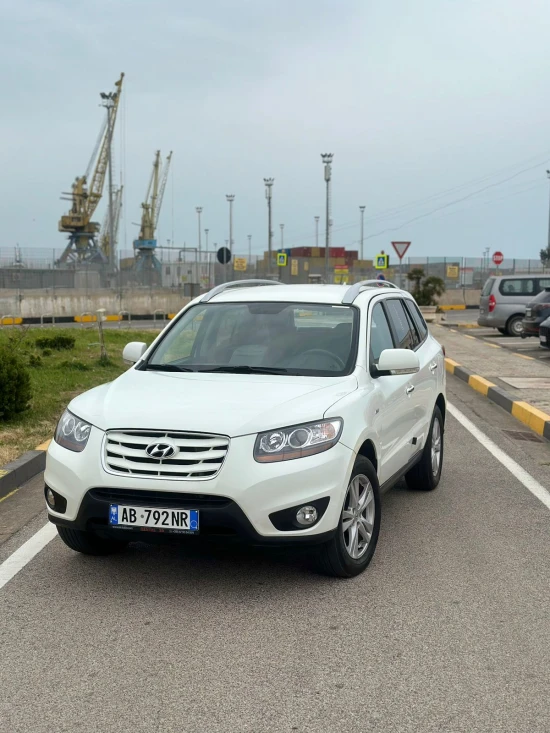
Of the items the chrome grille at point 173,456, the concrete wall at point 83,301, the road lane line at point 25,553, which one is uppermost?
the chrome grille at point 173,456

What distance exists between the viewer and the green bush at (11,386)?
916cm

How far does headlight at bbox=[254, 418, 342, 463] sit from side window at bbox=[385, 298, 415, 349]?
204cm

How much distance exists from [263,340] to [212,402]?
3.75 ft

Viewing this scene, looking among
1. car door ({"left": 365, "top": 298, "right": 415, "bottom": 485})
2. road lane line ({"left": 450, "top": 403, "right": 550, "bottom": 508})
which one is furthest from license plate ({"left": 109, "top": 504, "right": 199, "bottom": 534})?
road lane line ({"left": 450, "top": 403, "right": 550, "bottom": 508})

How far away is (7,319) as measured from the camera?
37.4 metres

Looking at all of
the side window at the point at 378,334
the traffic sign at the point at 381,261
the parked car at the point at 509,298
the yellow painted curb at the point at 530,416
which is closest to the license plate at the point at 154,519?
the side window at the point at 378,334

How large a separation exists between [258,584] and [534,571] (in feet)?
5.23

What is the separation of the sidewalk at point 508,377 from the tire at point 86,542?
5981mm

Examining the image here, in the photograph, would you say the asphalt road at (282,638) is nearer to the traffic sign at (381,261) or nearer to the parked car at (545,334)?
the parked car at (545,334)

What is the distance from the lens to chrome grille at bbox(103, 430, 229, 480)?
4422 mm

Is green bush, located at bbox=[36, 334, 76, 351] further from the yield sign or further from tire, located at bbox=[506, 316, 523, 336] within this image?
the yield sign

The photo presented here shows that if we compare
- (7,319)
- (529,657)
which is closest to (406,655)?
(529,657)

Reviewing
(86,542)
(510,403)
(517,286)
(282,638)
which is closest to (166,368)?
(86,542)

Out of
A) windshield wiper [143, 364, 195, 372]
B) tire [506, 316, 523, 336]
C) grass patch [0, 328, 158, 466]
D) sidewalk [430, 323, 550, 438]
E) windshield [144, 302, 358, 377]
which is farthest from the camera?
tire [506, 316, 523, 336]
